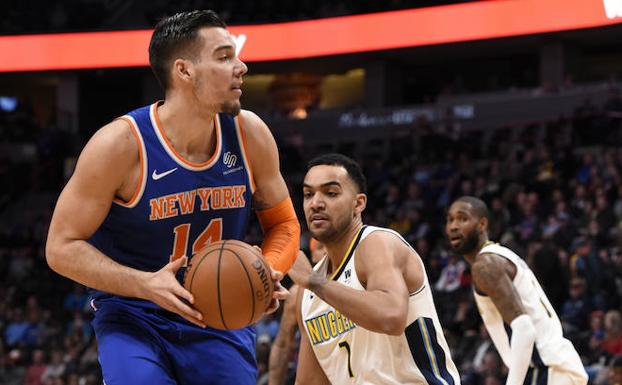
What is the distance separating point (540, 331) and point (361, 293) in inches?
68.1

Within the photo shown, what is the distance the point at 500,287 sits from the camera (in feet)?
16.4

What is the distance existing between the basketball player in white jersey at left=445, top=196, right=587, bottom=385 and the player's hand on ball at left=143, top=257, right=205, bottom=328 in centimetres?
247

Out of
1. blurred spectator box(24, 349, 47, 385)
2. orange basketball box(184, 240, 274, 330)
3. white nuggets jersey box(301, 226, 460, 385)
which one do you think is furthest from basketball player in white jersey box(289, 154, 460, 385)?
blurred spectator box(24, 349, 47, 385)

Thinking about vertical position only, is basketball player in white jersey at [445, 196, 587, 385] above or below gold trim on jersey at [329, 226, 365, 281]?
below

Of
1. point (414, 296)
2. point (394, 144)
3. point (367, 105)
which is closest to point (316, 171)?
point (414, 296)

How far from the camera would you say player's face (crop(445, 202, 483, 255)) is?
17.9 feet

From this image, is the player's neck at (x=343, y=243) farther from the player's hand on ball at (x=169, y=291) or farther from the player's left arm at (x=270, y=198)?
the player's hand on ball at (x=169, y=291)

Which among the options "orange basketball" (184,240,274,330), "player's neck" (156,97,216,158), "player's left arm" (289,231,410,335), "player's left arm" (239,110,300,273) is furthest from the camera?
"player's left arm" (289,231,410,335)

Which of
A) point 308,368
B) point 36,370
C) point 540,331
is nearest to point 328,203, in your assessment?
point 308,368

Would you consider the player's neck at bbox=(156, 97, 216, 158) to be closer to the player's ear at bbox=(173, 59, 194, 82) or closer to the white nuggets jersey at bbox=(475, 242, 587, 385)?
the player's ear at bbox=(173, 59, 194, 82)

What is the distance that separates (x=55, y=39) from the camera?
1858 centimetres

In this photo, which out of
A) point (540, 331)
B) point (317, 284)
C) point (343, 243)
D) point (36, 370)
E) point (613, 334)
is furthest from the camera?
point (36, 370)

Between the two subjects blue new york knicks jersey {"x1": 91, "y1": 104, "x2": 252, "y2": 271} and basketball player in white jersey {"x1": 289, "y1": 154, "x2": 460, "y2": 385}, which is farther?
basketball player in white jersey {"x1": 289, "y1": 154, "x2": 460, "y2": 385}

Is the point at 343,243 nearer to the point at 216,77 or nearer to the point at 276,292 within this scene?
the point at 276,292
